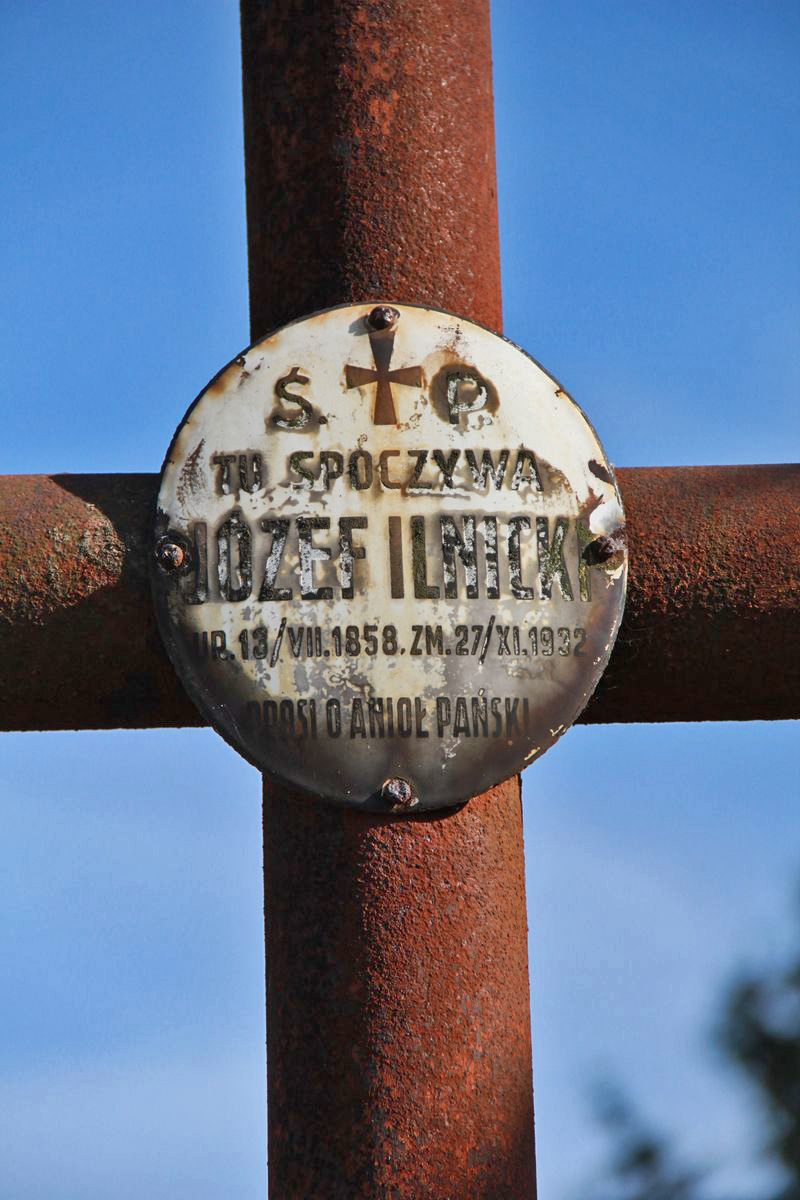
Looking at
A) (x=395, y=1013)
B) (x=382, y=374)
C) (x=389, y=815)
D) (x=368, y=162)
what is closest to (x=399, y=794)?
(x=389, y=815)

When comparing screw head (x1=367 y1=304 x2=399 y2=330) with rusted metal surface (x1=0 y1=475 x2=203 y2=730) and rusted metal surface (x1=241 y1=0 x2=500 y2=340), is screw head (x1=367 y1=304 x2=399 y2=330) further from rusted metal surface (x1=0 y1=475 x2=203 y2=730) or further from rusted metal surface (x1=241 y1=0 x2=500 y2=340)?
rusted metal surface (x1=0 y1=475 x2=203 y2=730)

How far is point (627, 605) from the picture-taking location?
6.66 feet

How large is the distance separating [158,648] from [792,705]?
2.63ft

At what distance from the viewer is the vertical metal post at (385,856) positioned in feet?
6.11

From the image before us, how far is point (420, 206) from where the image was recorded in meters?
2.05

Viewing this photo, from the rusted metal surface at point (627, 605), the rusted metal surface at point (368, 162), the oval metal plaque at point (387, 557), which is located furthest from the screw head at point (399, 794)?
the rusted metal surface at point (368, 162)

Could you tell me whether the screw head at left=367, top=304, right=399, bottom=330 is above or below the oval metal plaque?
above

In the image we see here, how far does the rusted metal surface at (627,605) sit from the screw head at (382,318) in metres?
0.33

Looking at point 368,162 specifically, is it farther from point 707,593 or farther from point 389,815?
point 389,815

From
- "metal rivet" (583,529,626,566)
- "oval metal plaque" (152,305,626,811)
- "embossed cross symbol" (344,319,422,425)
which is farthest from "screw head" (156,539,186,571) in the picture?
"metal rivet" (583,529,626,566)

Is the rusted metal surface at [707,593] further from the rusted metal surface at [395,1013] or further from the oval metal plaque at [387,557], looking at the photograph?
the rusted metal surface at [395,1013]

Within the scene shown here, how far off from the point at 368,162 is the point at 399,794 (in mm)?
775

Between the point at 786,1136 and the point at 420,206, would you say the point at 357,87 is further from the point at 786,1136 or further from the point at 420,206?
the point at 786,1136

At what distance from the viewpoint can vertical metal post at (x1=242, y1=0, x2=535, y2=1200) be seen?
1861 millimetres
